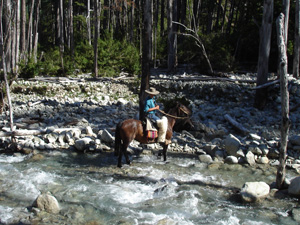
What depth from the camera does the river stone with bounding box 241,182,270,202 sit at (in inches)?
283

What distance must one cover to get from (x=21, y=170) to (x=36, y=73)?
12597 mm

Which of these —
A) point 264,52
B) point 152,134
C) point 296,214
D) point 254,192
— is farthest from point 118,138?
point 264,52

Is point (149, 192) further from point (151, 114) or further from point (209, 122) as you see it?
point (209, 122)

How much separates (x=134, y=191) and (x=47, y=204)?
206cm

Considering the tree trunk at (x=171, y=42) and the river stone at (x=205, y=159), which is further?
the tree trunk at (x=171, y=42)

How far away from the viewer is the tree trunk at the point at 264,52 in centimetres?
1424

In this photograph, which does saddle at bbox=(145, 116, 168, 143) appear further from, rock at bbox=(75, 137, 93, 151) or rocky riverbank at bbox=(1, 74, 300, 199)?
rock at bbox=(75, 137, 93, 151)

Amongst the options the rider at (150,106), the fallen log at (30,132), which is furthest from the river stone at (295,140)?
the fallen log at (30,132)

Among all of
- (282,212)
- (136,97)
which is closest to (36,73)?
(136,97)

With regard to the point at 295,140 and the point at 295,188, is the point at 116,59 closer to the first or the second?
the point at 295,140

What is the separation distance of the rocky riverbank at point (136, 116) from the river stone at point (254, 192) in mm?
2555

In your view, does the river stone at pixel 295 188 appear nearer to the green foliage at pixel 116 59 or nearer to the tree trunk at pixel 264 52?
the tree trunk at pixel 264 52

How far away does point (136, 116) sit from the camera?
13.6 meters

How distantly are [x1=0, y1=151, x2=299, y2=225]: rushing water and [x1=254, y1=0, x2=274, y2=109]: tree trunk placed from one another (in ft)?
20.9
